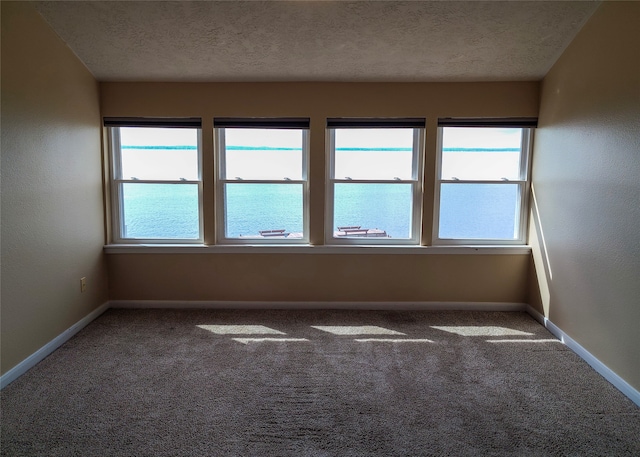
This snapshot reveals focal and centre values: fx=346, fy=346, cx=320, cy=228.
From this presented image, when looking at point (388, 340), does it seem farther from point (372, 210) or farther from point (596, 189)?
point (596, 189)

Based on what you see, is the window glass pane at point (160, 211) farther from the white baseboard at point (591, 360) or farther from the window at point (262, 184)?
the white baseboard at point (591, 360)

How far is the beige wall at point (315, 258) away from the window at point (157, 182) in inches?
6.1

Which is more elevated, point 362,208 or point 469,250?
point 362,208

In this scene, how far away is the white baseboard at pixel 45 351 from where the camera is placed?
7.08 ft

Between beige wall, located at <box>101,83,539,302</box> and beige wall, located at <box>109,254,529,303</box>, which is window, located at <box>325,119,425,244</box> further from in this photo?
beige wall, located at <box>109,254,529,303</box>

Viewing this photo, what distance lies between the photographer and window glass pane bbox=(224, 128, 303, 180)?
338 cm

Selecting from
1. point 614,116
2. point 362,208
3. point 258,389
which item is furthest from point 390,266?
point 614,116

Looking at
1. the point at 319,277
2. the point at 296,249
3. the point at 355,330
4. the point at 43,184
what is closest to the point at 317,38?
the point at 296,249

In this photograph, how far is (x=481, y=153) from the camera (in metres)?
3.39

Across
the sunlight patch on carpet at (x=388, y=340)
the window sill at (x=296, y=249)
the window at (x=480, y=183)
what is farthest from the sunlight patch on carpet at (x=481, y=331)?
the window at (x=480, y=183)

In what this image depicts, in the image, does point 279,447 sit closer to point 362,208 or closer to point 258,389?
point 258,389

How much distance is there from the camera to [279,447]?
166 centimetres

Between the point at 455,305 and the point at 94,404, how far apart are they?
3.03 metres

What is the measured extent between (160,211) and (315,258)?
1.62 metres
